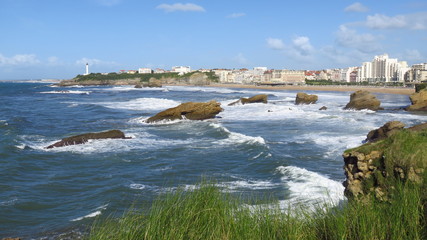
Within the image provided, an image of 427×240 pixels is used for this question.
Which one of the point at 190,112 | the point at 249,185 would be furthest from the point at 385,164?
the point at 190,112

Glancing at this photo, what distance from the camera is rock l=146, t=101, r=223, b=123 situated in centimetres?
3369

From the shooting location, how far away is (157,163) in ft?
54.9

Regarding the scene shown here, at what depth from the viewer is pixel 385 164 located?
7.86m

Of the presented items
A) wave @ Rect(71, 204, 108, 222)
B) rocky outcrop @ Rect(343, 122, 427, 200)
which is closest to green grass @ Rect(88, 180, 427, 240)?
rocky outcrop @ Rect(343, 122, 427, 200)

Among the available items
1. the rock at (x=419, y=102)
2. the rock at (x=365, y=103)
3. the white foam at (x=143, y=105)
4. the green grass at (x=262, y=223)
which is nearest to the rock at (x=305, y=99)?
the rock at (x=365, y=103)

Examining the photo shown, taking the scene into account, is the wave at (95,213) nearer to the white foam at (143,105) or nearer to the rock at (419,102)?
the white foam at (143,105)

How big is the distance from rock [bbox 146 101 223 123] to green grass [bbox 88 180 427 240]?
28.3 metres

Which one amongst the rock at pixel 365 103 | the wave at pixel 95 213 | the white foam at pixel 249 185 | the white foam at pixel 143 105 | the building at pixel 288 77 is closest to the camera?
the wave at pixel 95 213

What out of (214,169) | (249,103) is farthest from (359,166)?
(249,103)

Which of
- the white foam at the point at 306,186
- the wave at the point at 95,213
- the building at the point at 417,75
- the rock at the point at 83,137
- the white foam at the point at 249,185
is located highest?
the building at the point at 417,75

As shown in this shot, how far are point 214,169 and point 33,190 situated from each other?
5933 mm

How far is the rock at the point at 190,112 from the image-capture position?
111ft

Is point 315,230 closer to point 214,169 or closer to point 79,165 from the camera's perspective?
point 214,169

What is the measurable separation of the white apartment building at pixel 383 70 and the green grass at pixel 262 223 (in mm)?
182912
